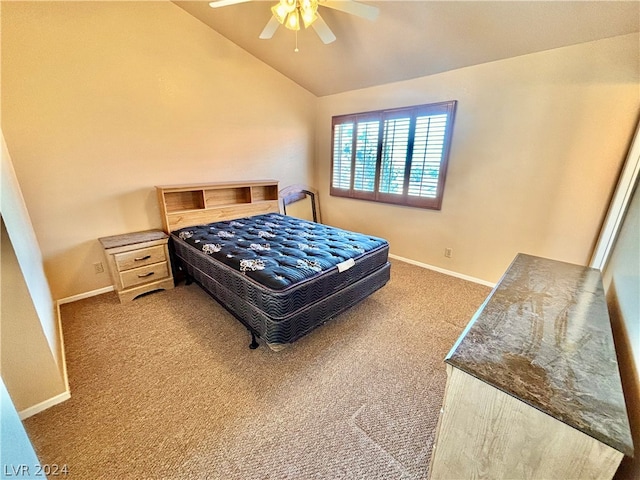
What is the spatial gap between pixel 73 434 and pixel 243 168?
3076 millimetres

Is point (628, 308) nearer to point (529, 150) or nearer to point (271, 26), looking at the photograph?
point (529, 150)

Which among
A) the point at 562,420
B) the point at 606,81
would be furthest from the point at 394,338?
the point at 606,81

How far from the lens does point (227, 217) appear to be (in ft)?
11.1

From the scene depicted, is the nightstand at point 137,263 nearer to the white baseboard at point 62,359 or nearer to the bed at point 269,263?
the bed at point 269,263

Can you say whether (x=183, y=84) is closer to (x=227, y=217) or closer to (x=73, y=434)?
(x=227, y=217)

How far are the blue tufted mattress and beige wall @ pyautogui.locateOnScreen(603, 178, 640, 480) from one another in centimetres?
149

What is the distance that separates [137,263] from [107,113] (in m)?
1.51

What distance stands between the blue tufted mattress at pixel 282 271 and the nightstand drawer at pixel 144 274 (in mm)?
201

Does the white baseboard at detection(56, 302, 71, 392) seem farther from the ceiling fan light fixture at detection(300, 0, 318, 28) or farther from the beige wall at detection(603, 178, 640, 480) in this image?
the ceiling fan light fixture at detection(300, 0, 318, 28)

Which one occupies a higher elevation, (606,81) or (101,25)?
(101,25)

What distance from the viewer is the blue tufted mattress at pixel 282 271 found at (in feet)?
5.75

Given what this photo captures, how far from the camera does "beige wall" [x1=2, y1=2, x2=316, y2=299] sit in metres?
2.18

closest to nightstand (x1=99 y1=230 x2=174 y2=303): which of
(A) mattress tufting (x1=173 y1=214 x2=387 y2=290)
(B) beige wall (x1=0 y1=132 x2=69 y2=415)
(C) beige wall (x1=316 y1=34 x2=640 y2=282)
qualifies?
(A) mattress tufting (x1=173 y1=214 x2=387 y2=290)

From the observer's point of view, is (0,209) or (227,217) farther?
(227,217)
